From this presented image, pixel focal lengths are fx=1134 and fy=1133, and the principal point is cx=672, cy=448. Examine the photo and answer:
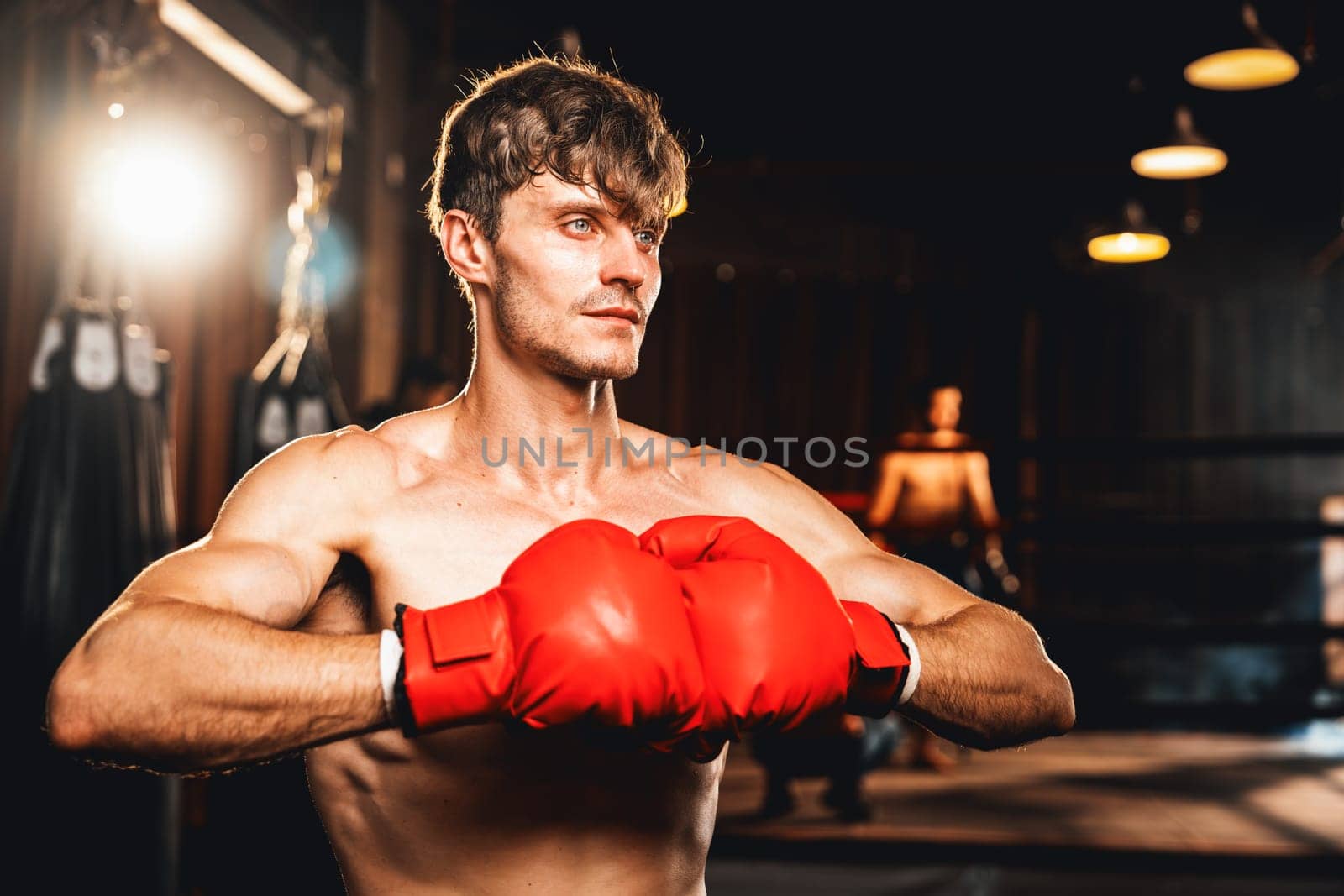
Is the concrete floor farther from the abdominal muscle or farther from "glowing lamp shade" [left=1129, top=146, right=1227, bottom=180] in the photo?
"glowing lamp shade" [left=1129, top=146, right=1227, bottom=180]

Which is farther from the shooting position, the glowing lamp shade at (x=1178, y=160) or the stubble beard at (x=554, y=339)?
the glowing lamp shade at (x=1178, y=160)

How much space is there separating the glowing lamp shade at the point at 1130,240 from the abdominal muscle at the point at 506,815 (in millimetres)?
4723

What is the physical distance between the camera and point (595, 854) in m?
1.37

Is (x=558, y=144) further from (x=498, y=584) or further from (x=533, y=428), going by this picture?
(x=498, y=584)

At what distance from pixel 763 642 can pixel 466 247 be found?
776mm

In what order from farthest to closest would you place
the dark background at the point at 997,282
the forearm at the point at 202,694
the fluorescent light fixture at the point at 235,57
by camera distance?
the dark background at the point at 997,282 < the fluorescent light fixture at the point at 235,57 < the forearm at the point at 202,694

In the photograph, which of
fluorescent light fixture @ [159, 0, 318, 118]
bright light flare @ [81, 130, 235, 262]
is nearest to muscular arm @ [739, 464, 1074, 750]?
bright light flare @ [81, 130, 235, 262]

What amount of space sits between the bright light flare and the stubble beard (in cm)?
166

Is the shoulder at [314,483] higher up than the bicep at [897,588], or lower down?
higher up

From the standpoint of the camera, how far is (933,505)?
5.18 metres

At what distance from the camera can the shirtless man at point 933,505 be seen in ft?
15.0

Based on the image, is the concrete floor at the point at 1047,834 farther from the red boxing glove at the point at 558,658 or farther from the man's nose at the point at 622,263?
the red boxing glove at the point at 558,658

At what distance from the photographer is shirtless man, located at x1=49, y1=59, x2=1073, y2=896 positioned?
3.49 feet

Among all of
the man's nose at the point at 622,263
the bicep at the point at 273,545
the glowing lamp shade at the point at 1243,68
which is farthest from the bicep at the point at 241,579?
the glowing lamp shade at the point at 1243,68
